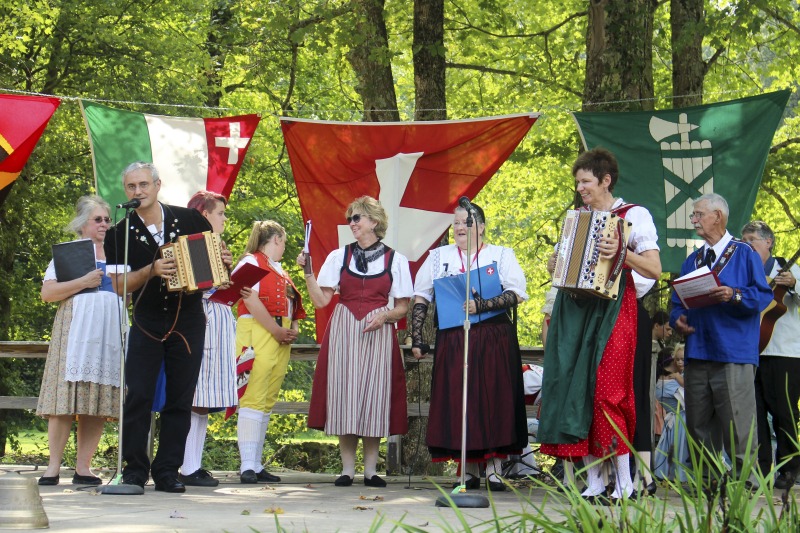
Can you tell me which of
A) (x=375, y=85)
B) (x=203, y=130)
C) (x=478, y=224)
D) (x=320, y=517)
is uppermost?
(x=375, y=85)

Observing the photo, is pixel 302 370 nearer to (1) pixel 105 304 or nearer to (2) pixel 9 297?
(2) pixel 9 297

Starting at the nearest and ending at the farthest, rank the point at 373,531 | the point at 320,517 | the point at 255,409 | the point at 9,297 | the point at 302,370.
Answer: the point at 373,531 < the point at 320,517 < the point at 255,409 < the point at 9,297 < the point at 302,370

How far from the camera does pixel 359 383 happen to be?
26.5ft

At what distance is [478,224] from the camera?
302 inches

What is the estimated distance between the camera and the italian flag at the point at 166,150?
9.61m

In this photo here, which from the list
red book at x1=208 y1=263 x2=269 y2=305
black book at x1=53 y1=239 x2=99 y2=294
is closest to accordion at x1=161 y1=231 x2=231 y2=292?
red book at x1=208 y1=263 x2=269 y2=305

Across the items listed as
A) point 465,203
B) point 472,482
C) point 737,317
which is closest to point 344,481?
point 472,482

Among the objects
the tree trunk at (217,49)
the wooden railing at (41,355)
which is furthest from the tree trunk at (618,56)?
the tree trunk at (217,49)

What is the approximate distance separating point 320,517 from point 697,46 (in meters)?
9.00

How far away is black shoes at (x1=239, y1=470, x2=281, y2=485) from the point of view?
27.4ft

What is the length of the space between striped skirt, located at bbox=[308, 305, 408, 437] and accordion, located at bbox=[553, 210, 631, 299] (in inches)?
76.2

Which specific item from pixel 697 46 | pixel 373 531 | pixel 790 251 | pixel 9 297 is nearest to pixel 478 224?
pixel 373 531

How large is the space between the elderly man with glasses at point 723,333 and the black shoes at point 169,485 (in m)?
3.17

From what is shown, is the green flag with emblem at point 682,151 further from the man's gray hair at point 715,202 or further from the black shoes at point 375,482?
the black shoes at point 375,482
